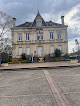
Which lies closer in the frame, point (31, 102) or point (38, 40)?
point (31, 102)

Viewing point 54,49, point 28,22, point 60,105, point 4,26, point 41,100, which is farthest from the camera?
point 28,22

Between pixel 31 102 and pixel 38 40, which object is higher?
pixel 38 40

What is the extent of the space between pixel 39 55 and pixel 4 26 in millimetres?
11037

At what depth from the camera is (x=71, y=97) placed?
2.67 metres

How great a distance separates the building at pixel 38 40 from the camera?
21.1m

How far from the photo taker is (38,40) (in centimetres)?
2134

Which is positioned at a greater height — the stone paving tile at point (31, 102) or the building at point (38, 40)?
the building at point (38, 40)

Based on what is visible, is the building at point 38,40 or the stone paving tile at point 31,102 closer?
the stone paving tile at point 31,102

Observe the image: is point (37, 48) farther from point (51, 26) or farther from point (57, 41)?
point (51, 26)

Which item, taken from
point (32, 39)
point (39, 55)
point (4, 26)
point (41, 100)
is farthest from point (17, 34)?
point (41, 100)

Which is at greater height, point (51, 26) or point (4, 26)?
point (51, 26)

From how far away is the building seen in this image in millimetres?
21109

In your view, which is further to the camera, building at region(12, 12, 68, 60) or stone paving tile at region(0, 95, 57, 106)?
building at region(12, 12, 68, 60)

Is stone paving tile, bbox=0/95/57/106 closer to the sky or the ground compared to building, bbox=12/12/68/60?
closer to the ground
